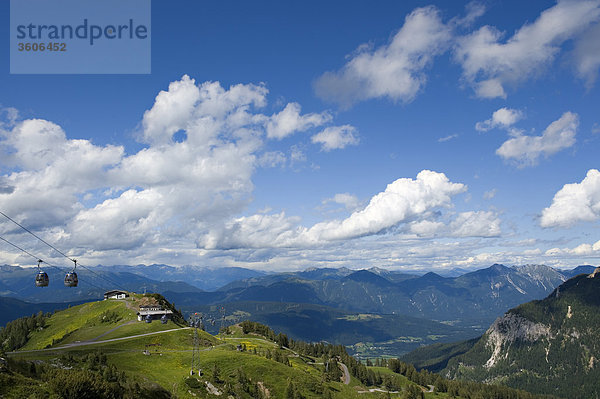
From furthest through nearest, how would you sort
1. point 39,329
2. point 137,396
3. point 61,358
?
point 39,329, point 61,358, point 137,396

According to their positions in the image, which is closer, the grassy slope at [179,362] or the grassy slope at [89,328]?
the grassy slope at [179,362]

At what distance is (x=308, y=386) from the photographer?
12575cm

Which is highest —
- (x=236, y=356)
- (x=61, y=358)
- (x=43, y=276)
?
(x=43, y=276)

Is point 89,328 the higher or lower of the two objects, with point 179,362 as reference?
lower

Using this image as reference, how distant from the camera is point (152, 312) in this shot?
180m

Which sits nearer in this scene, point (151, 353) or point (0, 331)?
point (151, 353)

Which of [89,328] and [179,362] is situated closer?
Answer: [179,362]

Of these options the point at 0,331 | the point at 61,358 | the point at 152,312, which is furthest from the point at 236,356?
the point at 0,331

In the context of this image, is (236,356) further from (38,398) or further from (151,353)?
(38,398)

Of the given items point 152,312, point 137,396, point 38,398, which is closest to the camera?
point 38,398

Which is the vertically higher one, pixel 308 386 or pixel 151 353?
pixel 151 353

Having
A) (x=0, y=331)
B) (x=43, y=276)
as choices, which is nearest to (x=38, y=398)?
(x=43, y=276)

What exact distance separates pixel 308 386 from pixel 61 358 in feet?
249

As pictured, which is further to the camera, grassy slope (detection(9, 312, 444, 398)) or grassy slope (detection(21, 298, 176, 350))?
grassy slope (detection(21, 298, 176, 350))
